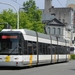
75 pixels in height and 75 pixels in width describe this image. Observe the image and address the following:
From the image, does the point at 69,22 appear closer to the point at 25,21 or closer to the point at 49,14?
the point at 49,14

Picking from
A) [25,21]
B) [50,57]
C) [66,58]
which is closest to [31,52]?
[50,57]

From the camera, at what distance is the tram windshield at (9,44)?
25.4 m

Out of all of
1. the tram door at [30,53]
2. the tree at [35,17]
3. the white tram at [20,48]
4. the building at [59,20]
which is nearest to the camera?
the white tram at [20,48]

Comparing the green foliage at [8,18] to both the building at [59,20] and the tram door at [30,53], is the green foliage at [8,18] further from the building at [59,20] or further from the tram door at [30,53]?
the building at [59,20]

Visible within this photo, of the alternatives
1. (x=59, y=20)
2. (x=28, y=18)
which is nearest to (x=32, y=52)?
(x=28, y=18)

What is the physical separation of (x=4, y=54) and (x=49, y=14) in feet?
297

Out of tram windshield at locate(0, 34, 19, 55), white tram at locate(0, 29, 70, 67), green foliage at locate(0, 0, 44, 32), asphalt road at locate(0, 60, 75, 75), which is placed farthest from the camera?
green foliage at locate(0, 0, 44, 32)

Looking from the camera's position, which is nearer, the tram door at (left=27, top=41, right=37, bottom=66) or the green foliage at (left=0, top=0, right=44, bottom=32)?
the tram door at (left=27, top=41, right=37, bottom=66)

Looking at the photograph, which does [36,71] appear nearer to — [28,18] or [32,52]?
[32,52]

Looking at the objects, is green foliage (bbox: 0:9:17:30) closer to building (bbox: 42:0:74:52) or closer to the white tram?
Answer: the white tram

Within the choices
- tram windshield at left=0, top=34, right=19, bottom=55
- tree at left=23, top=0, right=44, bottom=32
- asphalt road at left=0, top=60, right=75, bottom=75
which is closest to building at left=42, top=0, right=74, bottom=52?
tree at left=23, top=0, right=44, bottom=32

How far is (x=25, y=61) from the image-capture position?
2591 centimetres

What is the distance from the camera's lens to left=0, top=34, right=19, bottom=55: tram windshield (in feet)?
83.2

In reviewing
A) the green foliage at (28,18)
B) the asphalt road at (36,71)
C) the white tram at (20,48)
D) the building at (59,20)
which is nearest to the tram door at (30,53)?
the white tram at (20,48)
